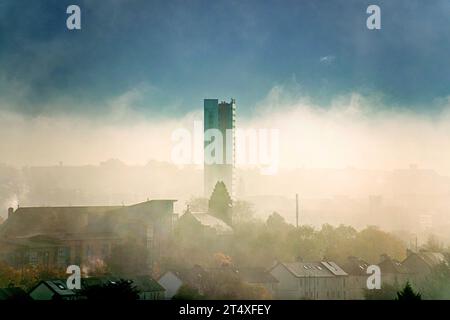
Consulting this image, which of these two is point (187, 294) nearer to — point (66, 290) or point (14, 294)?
point (66, 290)

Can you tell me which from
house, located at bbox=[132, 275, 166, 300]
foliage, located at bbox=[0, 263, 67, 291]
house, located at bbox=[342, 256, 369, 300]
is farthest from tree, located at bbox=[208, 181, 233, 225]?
foliage, located at bbox=[0, 263, 67, 291]

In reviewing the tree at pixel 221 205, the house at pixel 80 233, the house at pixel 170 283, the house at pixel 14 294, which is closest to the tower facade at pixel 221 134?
the house at pixel 80 233

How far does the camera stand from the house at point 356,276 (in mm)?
18759

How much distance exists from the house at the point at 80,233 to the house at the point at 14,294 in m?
1.79

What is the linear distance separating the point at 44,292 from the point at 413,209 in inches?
416

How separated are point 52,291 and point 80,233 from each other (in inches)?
136

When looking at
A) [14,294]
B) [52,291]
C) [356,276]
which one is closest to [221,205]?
[356,276]

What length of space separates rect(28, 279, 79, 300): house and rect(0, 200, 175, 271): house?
1.64m

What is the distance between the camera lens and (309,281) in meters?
19.5

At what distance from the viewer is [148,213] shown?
21578mm

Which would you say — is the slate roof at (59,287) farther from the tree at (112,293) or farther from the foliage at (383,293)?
the foliage at (383,293)

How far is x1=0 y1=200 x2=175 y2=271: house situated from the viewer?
20250 millimetres
